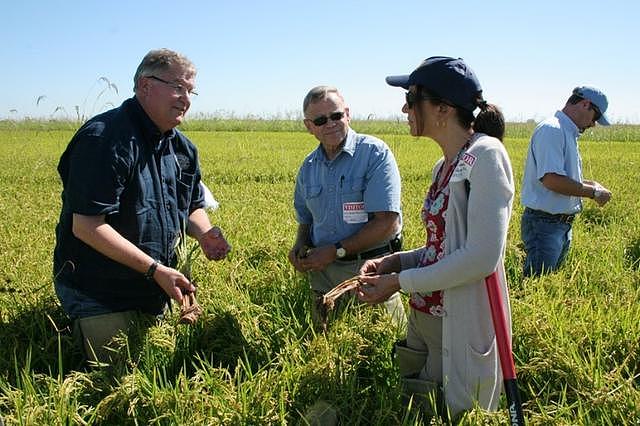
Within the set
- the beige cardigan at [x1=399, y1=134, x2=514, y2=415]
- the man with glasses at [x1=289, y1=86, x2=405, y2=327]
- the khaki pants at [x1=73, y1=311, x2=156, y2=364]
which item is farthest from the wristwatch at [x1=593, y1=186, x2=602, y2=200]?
the khaki pants at [x1=73, y1=311, x2=156, y2=364]

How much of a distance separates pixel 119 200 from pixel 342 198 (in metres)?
1.30

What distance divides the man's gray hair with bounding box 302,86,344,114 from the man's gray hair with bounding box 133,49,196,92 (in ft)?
2.62

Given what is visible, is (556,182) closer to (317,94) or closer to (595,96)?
(595,96)

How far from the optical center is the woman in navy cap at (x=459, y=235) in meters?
2.15

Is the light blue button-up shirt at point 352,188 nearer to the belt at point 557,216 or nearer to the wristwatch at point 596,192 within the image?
the belt at point 557,216

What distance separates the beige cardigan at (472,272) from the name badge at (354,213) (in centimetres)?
125

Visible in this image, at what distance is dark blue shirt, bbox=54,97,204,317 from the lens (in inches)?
113

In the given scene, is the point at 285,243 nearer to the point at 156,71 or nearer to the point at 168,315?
the point at 168,315

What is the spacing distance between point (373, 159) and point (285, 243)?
5.04 feet

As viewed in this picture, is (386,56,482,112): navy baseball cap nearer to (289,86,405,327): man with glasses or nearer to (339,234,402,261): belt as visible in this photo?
(289,86,405,327): man with glasses

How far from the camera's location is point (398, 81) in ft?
8.34

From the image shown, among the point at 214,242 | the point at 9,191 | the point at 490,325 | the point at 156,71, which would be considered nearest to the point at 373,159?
the point at 214,242

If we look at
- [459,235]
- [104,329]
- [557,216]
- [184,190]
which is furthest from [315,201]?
[557,216]

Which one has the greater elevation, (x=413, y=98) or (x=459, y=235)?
(x=413, y=98)
